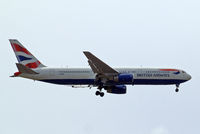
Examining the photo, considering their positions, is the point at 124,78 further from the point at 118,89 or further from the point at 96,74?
the point at 118,89

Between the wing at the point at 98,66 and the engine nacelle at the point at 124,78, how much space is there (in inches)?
35.4

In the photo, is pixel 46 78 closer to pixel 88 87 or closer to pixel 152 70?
pixel 88 87

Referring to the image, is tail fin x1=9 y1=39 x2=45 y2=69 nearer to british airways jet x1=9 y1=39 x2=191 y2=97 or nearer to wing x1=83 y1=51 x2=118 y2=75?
british airways jet x1=9 y1=39 x2=191 y2=97

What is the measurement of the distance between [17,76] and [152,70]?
19246 millimetres

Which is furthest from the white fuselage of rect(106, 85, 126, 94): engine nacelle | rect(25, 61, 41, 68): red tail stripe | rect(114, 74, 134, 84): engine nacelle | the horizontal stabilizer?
rect(106, 85, 126, 94): engine nacelle

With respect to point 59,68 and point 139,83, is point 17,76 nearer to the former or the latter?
point 59,68

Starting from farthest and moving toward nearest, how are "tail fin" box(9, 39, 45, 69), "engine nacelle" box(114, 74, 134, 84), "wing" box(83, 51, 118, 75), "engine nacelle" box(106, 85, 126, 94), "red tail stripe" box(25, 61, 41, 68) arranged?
1. "engine nacelle" box(106, 85, 126, 94)
2. "tail fin" box(9, 39, 45, 69)
3. "red tail stripe" box(25, 61, 41, 68)
4. "engine nacelle" box(114, 74, 134, 84)
5. "wing" box(83, 51, 118, 75)

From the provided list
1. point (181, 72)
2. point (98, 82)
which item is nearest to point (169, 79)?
point (181, 72)

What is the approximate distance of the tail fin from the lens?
315ft

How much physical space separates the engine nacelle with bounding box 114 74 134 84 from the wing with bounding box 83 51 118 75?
90cm

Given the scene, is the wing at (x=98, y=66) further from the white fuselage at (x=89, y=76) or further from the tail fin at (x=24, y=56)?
the tail fin at (x=24, y=56)

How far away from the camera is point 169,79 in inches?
3799

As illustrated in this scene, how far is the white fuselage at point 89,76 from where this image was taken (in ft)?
307

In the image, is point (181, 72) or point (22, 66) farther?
point (181, 72)
